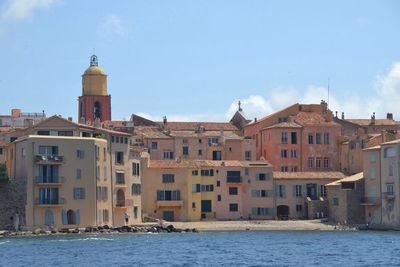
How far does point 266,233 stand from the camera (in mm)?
105562

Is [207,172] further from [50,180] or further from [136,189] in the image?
[50,180]

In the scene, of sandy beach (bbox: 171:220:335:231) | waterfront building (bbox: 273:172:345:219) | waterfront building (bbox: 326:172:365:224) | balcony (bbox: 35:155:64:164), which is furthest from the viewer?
waterfront building (bbox: 273:172:345:219)

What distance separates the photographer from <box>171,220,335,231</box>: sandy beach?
110169mm

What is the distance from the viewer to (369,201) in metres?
111

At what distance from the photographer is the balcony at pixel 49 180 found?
100 meters

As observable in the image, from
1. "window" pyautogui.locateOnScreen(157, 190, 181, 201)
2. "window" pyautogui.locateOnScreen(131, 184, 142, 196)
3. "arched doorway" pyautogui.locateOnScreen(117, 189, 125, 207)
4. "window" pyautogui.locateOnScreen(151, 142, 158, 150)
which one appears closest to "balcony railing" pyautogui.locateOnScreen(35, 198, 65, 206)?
"arched doorway" pyautogui.locateOnScreen(117, 189, 125, 207)

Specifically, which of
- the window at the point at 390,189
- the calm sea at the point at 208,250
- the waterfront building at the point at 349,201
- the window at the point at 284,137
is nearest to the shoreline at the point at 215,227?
the waterfront building at the point at 349,201

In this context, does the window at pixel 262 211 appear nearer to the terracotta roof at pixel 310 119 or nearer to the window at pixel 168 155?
the terracotta roof at pixel 310 119

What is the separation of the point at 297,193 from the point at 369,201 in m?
11.3

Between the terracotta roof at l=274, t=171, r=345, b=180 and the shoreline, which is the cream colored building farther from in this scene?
the terracotta roof at l=274, t=171, r=345, b=180

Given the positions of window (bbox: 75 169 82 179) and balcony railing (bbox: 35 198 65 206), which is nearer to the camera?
balcony railing (bbox: 35 198 65 206)

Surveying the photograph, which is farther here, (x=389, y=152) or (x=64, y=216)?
(x=389, y=152)

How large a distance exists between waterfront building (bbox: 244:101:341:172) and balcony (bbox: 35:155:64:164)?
109ft

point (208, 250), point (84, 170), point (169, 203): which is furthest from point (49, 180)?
point (208, 250)
